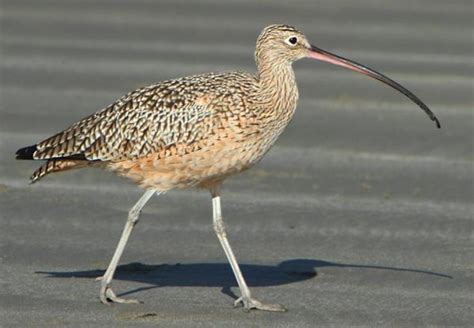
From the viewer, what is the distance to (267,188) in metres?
9.09

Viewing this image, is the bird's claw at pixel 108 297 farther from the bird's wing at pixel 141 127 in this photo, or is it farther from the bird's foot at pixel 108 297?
the bird's wing at pixel 141 127

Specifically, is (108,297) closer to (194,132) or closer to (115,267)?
(115,267)

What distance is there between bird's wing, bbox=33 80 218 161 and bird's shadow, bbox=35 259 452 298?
632 mm

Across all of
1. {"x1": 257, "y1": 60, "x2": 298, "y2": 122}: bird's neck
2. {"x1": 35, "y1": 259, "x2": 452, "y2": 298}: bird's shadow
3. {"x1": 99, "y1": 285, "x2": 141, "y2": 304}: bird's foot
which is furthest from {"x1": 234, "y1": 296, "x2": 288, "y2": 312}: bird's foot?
{"x1": 257, "y1": 60, "x2": 298, "y2": 122}: bird's neck

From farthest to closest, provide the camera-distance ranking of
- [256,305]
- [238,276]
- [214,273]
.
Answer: [214,273] → [238,276] → [256,305]

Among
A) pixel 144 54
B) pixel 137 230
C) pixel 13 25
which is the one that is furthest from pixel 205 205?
pixel 13 25

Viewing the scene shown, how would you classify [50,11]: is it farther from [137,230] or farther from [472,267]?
[472,267]

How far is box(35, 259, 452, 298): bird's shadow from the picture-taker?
749cm

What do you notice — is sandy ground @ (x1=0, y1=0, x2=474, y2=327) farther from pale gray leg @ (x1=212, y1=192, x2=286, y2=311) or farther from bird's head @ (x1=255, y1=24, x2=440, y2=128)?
bird's head @ (x1=255, y1=24, x2=440, y2=128)

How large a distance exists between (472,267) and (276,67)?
4.79 feet

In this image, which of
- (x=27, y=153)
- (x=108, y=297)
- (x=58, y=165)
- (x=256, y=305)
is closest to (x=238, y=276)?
(x=256, y=305)

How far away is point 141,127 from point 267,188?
1.90 metres

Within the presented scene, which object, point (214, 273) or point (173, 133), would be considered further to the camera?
point (214, 273)

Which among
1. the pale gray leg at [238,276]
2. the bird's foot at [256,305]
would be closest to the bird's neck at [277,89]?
the pale gray leg at [238,276]
